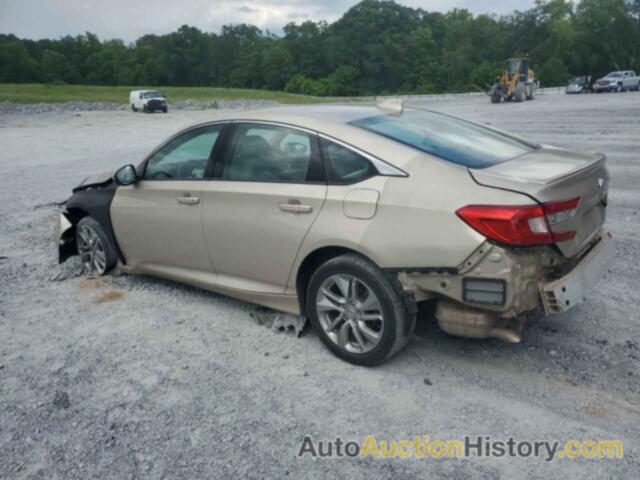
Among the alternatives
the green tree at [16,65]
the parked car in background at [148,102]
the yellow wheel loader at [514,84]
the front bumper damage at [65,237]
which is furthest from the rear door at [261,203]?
the green tree at [16,65]

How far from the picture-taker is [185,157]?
4.67 m

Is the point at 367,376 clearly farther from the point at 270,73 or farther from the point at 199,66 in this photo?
the point at 199,66

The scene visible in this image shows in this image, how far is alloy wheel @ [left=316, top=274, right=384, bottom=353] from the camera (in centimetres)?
350

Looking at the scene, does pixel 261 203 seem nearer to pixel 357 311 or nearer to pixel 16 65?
pixel 357 311

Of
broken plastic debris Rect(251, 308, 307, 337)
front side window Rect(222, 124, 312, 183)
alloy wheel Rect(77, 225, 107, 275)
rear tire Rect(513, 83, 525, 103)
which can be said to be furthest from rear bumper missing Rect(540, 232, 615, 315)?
rear tire Rect(513, 83, 525, 103)

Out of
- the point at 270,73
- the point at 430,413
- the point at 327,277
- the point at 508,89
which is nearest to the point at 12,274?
the point at 327,277

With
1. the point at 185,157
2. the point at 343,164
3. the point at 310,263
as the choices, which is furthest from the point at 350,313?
the point at 185,157

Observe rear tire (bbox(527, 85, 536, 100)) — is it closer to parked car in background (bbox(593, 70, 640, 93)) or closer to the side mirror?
parked car in background (bbox(593, 70, 640, 93))

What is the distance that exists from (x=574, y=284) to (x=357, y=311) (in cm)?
129

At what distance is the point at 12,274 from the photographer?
19.3ft

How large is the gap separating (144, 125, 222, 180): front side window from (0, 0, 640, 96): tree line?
78.5m

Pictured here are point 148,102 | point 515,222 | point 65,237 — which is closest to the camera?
point 515,222

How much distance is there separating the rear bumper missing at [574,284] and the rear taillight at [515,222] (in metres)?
0.26

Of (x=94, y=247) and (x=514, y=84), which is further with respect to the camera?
(x=514, y=84)
